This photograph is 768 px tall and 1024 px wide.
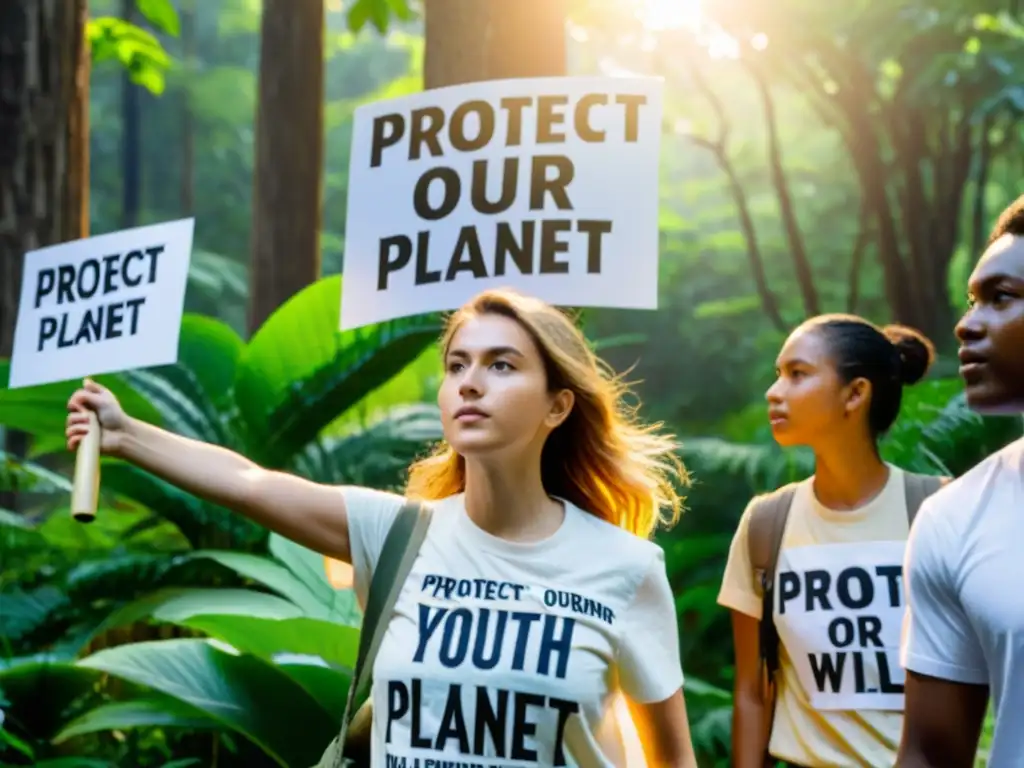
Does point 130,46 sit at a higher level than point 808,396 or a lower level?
higher

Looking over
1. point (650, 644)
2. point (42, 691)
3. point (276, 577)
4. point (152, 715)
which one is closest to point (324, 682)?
point (152, 715)

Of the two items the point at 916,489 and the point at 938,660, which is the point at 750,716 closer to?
the point at 916,489

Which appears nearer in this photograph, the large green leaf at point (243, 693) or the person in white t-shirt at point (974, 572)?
the person in white t-shirt at point (974, 572)

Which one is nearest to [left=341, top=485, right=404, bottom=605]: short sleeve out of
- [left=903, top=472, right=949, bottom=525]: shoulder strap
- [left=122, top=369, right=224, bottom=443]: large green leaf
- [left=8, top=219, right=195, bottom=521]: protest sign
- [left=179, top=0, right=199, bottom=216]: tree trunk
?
[left=8, top=219, right=195, bottom=521]: protest sign

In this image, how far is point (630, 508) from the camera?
3154mm

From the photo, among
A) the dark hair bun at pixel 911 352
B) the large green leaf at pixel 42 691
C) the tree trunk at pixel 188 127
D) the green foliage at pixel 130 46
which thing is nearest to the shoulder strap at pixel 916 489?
the dark hair bun at pixel 911 352

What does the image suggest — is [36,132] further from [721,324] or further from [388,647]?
[721,324]

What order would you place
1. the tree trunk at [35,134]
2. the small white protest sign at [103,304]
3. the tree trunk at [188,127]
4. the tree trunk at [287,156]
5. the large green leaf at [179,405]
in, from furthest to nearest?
the tree trunk at [188,127]
the tree trunk at [287,156]
the tree trunk at [35,134]
the large green leaf at [179,405]
the small white protest sign at [103,304]

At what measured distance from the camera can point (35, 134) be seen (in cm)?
712

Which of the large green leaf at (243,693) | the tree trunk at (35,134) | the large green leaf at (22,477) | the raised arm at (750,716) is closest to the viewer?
the raised arm at (750,716)

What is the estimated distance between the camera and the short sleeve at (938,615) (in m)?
2.27

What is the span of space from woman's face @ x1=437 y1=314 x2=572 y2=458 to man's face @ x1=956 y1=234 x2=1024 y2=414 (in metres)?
0.86

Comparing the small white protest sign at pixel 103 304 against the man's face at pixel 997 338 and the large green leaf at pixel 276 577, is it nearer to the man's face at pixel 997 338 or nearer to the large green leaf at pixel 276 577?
the large green leaf at pixel 276 577

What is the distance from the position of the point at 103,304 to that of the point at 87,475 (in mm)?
891
